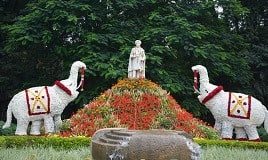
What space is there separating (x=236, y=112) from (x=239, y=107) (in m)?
0.16

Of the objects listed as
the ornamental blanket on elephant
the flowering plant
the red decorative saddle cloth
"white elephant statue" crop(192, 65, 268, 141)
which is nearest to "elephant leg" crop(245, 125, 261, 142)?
"white elephant statue" crop(192, 65, 268, 141)

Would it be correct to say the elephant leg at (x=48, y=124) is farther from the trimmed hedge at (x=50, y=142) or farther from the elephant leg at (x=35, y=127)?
the trimmed hedge at (x=50, y=142)

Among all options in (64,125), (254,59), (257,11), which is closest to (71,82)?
(64,125)

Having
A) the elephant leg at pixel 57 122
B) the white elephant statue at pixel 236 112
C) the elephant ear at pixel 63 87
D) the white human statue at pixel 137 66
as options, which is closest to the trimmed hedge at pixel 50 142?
the elephant leg at pixel 57 122

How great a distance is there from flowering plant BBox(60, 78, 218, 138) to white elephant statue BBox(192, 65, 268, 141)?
77 cm

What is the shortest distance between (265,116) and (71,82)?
5.42 metres

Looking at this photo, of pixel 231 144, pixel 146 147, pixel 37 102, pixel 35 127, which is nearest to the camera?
pixel 146 147

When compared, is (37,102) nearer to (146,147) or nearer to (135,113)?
(135,113)

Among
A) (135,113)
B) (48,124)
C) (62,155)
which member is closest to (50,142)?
(48,124)

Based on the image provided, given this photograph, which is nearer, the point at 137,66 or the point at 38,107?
the point at 38,107

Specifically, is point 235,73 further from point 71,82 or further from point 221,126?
point 71,82

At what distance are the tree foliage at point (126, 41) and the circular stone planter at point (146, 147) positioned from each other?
830cm

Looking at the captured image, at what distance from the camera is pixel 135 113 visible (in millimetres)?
11125

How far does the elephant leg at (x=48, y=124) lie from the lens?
11.6 metres
